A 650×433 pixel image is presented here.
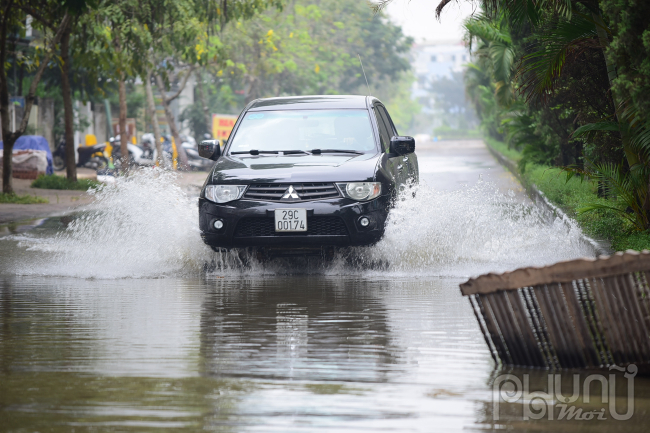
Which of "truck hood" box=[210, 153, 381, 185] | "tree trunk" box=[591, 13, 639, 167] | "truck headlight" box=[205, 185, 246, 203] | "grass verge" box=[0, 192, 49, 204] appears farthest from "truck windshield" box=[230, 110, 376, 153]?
"grass verge" box=[0, 192, 49, 204]

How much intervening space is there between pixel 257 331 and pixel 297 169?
10.2 ft

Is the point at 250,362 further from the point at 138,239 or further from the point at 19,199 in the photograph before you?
the point at 19,199

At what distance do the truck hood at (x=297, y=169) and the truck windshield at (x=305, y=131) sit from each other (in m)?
0.36

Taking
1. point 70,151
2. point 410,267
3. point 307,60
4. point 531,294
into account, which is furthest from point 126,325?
point 307,60

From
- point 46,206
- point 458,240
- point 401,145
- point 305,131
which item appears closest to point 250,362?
point 458,240

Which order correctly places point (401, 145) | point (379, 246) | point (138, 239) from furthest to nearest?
point (138, 239), point (401, 145), point (379, 246)

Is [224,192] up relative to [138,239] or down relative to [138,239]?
up

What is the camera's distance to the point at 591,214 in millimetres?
12039

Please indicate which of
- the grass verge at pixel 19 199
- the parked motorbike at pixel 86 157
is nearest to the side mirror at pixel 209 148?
the grass verge at pixel 19 199

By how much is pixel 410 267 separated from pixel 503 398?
5.04m

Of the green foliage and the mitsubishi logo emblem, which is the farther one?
the green foliage

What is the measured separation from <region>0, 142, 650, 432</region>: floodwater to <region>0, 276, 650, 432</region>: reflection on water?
13mm

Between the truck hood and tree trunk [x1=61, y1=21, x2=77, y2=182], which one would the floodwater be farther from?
tree trunk [x1=61, y1=21, x2=77, y2=182]

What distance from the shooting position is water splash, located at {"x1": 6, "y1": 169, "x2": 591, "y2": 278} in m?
9.44
